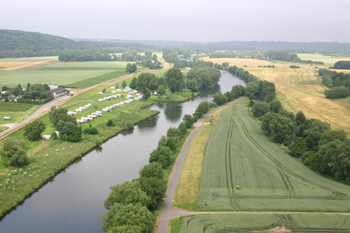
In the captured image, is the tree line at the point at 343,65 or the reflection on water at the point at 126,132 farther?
the tree line at the point at 343,65

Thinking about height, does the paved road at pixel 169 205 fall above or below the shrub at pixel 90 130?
below

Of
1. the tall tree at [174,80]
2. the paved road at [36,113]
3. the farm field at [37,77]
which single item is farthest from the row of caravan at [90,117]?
the farm field at [37,77]

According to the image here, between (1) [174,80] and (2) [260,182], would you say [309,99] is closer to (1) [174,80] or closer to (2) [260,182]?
(1) [174,80]

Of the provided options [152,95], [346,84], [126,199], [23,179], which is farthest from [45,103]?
[346,84]

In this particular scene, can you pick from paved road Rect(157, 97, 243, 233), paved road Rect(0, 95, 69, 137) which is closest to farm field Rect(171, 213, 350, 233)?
paved road Rect(157, 97, 243, 233)

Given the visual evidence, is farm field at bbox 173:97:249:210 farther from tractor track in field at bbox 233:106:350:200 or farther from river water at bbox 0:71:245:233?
tractor track in field at bbox 233:106:350:200

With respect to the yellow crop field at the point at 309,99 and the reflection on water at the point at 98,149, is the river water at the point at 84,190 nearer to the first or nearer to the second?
the reflection on water at the point at 98,149

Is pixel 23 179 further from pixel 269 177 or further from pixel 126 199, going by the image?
pixel 269 177
